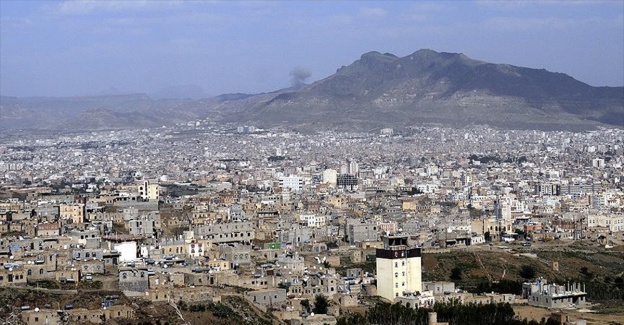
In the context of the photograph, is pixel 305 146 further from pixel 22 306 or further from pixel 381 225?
pixel 22 306

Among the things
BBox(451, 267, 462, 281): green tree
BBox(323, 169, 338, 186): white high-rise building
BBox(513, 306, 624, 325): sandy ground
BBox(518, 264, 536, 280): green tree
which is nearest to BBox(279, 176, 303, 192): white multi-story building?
BBox(323, 169, 338, 186): white high-rise building

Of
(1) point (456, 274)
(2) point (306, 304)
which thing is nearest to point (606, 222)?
(1) point (456, 274)

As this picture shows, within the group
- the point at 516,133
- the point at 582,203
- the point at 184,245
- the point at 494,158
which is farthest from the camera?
the point at 516,133

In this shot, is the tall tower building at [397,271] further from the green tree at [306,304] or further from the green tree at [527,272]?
the green tree at [527,272]

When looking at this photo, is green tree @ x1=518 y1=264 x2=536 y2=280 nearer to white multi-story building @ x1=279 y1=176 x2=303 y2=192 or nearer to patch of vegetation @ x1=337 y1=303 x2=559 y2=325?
patch of vegetation @ x1=337 y1=303 x2=559 y2=325

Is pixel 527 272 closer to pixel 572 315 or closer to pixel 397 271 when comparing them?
pixel 397 271

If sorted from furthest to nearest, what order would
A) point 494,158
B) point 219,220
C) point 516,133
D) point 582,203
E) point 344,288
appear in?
point 516,133, point 494,158, point 582,203, point 219,220, point 344,288

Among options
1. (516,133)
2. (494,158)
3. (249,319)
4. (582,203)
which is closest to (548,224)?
(582,203)

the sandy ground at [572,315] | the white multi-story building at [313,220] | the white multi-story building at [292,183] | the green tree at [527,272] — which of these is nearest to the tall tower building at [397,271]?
the sandy ground at [572,315]
